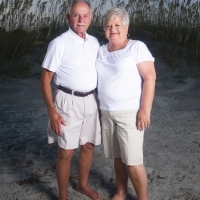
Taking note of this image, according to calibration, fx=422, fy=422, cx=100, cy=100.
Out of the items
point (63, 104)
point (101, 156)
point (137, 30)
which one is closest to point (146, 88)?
point (63, 104)

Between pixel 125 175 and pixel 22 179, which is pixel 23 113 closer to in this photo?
pixel 22 179

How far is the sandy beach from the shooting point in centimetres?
299

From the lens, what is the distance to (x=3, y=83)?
254 inches

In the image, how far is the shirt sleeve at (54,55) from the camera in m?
2.41

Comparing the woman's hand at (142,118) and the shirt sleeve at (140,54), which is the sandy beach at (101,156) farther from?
the shirt sleeve at (140,54)

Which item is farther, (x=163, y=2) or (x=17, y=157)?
(x=163, y=2)

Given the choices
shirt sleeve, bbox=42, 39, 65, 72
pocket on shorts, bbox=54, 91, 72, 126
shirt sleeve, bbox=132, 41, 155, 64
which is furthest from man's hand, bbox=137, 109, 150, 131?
shirt sleeve, bbox=42, 39, 65, 72

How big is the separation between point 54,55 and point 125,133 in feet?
2.00

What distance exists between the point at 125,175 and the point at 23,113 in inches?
94.1

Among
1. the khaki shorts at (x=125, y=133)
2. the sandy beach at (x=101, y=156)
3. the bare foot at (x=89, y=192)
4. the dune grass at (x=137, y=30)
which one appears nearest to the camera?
the khaki shorts at (x=125, y=133)

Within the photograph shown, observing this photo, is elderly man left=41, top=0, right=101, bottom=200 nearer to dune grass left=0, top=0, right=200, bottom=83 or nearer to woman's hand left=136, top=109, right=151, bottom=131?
woman's hand left=136, top=109, right=151, bottom=131

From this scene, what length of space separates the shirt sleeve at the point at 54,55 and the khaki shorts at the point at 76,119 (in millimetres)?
195

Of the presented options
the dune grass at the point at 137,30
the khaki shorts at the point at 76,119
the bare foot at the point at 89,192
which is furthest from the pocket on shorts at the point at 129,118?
the dune grass at the point at 137,30

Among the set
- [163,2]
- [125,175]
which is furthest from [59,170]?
[163,2]
